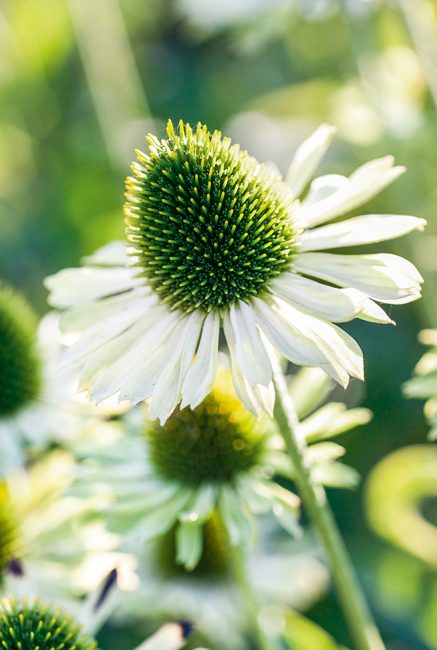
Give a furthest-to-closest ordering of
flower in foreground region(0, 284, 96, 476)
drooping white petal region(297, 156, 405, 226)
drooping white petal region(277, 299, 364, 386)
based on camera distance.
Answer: flower in foreground region(0, 284, 96, 476)
drooping white petal region(297, 156, 405, 226)
drooping white petal region(277, 299, 364, 386)

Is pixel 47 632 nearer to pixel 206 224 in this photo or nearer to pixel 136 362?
pixel 136 362

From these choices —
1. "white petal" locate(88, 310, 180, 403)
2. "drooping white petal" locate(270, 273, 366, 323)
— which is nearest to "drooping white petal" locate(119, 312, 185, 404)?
"white petal" locate(88, 310, 180, 403)

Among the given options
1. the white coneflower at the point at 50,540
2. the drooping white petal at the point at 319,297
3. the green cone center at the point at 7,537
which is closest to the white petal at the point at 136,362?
the drooping white petal at the point at 319,297

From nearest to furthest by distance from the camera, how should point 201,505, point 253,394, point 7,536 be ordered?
point 253,394 < point 201,505 < point 7,536

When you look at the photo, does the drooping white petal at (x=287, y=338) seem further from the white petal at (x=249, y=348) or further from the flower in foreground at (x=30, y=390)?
the flower in foreground at (x=30, y=390)

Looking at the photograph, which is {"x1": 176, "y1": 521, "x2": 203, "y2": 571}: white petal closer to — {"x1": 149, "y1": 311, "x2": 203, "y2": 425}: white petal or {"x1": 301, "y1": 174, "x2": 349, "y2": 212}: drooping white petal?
{"x1": 149, "y1": 311, "x2": 203, "y2": 425}: white petal

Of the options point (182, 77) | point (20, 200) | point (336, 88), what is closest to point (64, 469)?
point (336, 88)

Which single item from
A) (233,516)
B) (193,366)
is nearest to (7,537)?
(233,516)
